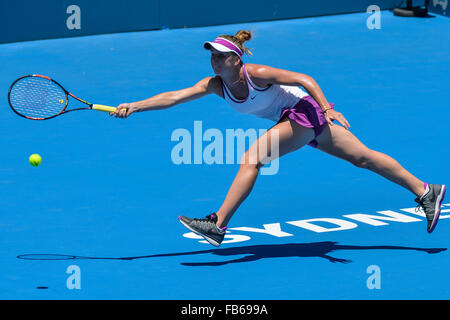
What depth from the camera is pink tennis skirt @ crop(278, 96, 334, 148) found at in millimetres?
7461

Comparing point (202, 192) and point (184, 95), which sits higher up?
point (184, 95)

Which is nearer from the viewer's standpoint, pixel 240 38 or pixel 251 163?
pixel 251 163

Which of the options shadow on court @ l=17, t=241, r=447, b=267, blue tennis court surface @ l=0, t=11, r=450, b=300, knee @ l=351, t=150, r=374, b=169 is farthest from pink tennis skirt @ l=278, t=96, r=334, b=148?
blue tennis court surface @ l=0, t=11, r=450, b=300

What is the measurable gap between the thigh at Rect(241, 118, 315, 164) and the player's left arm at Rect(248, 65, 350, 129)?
260 mm

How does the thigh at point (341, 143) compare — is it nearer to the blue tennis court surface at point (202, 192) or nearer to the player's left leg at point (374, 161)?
the player's left leg at point (374, 161)

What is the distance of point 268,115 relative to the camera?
7672 mm

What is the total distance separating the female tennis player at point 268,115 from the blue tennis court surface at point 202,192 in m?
0.34

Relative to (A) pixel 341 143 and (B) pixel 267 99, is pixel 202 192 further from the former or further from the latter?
(A) pixel 341 143

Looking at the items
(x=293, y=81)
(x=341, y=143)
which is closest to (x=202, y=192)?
(x=341, y=143)

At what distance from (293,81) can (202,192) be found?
84.5 inches

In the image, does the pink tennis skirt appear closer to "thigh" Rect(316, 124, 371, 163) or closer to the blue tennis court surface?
"thigh" Rect(316, 124, 371, 163)

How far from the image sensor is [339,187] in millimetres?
9180

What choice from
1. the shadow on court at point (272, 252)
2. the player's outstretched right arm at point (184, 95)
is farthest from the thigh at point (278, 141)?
the shadow on court at point (272, 252)
